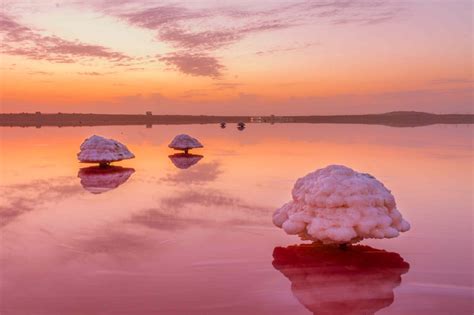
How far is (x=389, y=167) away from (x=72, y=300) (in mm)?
24922

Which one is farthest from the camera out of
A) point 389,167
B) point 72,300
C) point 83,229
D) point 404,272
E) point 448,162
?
point 448,162

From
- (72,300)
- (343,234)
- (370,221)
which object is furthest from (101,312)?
(370,221)

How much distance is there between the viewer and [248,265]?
10633mm

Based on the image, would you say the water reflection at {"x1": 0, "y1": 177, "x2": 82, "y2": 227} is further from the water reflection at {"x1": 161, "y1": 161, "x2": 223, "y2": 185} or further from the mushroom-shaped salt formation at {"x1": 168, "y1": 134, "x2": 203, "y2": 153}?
the mushroom-shaped salt formation at {"x1": 168, "y1": 134, "x2": 203, "y2": 153}

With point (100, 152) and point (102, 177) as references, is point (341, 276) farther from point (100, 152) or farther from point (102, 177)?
point (100, 152)

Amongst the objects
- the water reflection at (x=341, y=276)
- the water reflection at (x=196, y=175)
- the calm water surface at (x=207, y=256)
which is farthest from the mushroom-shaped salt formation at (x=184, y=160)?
the water reflection at (x=341, y=276)

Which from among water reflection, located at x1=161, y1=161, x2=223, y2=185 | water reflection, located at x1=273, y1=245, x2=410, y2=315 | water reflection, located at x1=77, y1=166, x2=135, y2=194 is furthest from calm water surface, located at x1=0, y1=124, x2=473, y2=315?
water reflection, located at x1=161, y1=161, x2=223, y2=185

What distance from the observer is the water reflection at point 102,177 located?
22.0 metres

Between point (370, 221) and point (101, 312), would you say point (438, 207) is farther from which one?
point (101, 312)

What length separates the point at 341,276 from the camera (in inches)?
382

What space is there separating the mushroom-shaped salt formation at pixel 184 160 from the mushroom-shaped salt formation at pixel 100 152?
4.45 m

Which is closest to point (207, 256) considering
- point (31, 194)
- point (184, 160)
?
point (31, 194)

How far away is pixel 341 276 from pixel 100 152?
20.3 m

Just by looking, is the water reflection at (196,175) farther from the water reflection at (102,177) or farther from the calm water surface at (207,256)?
the water reflection at (102,177)
